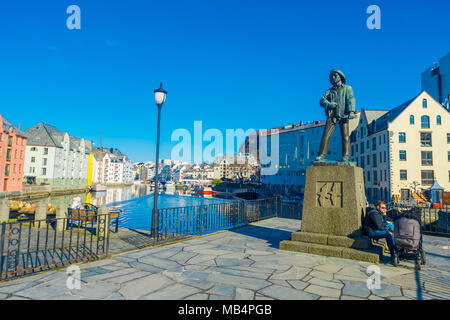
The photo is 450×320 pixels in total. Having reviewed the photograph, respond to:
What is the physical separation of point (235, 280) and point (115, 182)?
127012 millimetres

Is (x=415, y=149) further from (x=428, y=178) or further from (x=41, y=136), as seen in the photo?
(x=41, y=136)

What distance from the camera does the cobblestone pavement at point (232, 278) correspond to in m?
4.10

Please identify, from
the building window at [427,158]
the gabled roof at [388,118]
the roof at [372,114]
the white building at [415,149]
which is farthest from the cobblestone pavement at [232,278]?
the roof at [372,114]

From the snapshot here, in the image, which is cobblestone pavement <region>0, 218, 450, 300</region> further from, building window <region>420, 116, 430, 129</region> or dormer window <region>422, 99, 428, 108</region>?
dormer window <region>422, 99, 428, 108</region>

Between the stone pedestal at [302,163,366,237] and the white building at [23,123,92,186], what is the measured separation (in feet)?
231

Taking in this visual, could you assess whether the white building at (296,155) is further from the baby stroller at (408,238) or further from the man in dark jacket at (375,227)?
the baby stroller at (408,238)

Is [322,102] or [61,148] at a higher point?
[61,148]

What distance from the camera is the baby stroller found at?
5.53 m

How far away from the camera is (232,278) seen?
4863 millimetres

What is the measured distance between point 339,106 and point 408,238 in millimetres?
3700

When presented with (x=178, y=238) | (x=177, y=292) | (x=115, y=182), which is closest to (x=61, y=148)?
(x=115, y=182)

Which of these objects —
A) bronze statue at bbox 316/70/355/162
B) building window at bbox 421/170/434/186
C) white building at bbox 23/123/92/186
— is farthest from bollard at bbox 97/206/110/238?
white building at bbox 23/123/92/186

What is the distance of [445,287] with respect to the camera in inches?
182

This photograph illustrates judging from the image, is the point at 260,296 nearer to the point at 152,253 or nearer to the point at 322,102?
the point at 152,253
